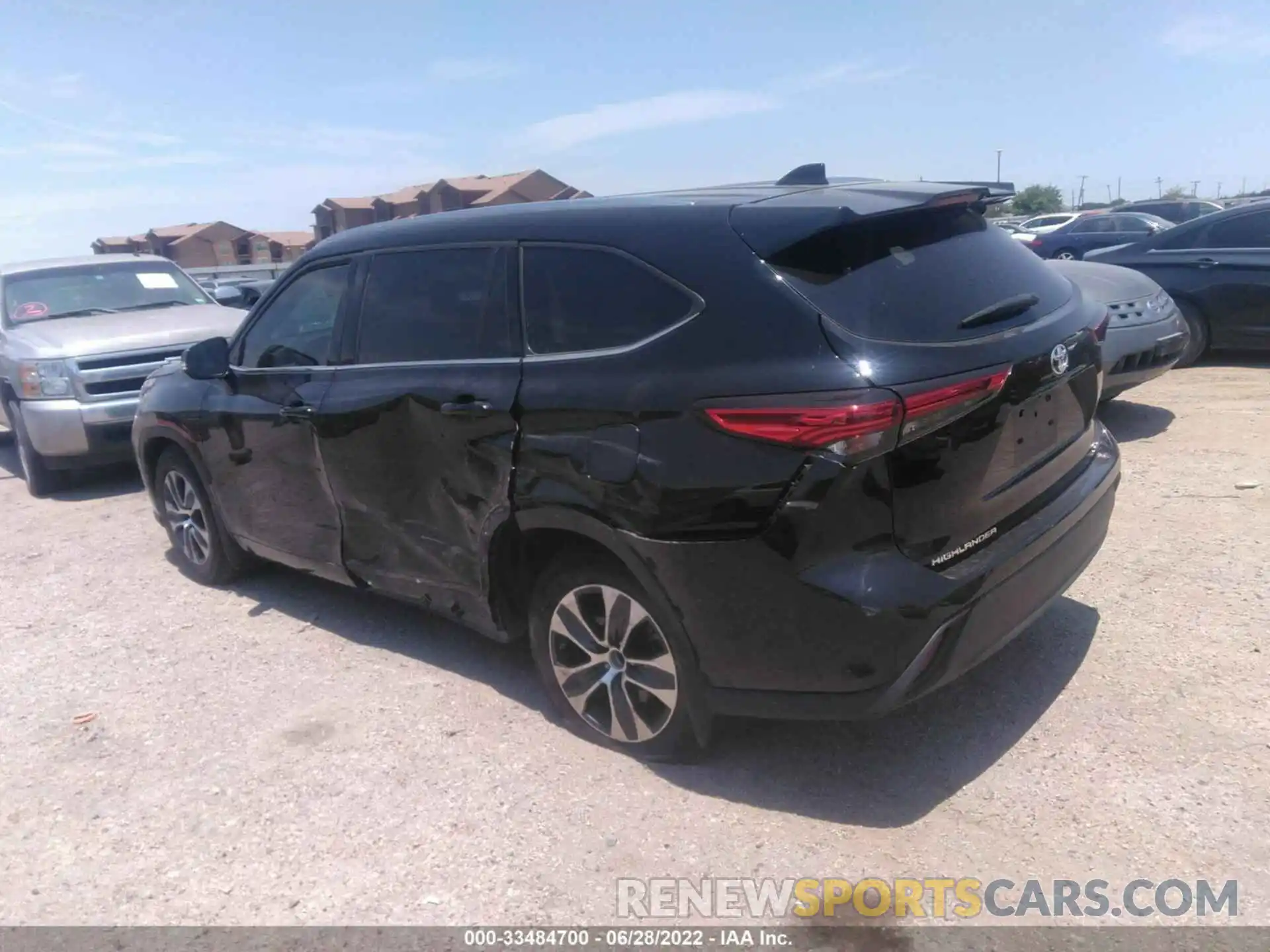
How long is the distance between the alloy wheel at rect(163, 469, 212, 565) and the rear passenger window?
2843 mm

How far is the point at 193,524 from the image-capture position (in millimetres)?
5633

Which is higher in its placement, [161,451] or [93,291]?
[93,291]

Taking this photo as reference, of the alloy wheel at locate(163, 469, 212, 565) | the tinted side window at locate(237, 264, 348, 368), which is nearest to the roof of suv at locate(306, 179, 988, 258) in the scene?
the tinted side window at locate(237, 264, 348, 368)

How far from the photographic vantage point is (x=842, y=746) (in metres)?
3.52

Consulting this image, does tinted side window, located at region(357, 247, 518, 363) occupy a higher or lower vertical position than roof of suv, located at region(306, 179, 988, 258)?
lower

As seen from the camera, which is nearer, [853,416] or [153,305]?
[853,416]

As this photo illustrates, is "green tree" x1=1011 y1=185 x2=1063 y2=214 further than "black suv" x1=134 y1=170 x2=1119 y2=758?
Yes

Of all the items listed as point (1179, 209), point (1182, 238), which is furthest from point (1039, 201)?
point (1182, 238)

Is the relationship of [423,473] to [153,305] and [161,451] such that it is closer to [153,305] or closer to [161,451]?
[161,451]

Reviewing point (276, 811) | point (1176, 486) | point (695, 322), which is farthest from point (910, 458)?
point (1176, 486)

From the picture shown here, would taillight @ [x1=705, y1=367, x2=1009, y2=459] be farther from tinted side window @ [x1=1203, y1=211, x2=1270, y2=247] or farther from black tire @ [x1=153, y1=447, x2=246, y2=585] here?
tinted side window @ [x1=1203, y1=211, x2=1270, y2=247]

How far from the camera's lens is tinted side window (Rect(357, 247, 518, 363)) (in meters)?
3.74

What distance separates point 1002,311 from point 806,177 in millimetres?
1091

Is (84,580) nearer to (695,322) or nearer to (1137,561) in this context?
(695,322)
